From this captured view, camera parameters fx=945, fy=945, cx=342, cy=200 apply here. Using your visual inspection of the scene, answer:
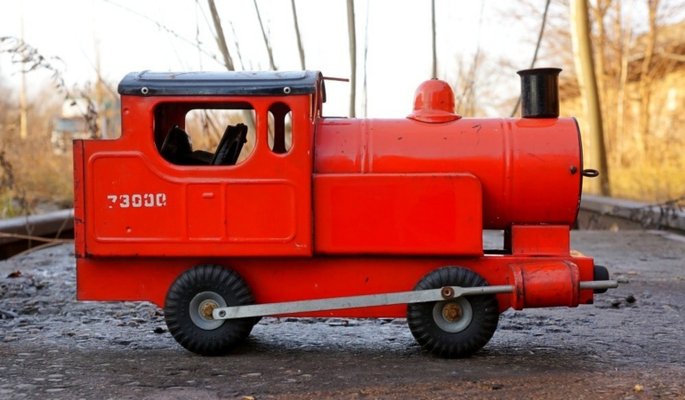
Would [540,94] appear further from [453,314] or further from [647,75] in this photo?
[647,75]

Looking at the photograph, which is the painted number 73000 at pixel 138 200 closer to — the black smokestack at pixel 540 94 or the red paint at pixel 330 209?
the red paint at pixel 330 209

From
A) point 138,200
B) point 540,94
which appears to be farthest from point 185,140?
point 540,94

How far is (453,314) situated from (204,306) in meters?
1.22

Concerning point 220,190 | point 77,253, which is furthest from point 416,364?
point 77,253

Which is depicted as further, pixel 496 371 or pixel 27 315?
pixel 27 315

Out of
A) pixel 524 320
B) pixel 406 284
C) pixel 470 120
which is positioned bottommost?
pixel 524 320

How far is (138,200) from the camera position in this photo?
4.66 m

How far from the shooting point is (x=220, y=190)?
15.2ft

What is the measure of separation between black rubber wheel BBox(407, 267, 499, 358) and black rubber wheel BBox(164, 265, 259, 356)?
856 mm

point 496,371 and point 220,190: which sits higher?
point 220,190

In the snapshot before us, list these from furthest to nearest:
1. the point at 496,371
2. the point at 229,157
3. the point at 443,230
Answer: the point at 229,157, the point at 443,230, the point at 496,371

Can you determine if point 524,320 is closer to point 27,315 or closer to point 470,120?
point 470,120

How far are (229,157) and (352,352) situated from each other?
3.94 ft

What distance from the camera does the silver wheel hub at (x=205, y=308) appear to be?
464 centimetres
